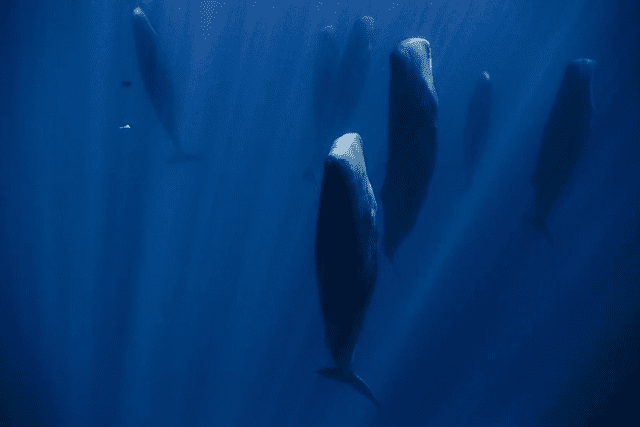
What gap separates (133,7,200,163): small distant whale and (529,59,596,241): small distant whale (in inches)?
124

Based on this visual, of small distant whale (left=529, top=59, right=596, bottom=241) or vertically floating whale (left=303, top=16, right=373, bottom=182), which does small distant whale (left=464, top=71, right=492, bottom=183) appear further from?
vertically floating whale (left=303, top=16, right=373, bottom=182)

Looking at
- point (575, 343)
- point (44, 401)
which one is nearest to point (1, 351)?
point (44, 401)

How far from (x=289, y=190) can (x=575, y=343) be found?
5.89 meters

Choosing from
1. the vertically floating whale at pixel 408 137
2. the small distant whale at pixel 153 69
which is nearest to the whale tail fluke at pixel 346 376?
the vertically floating whale at pixel 408 137

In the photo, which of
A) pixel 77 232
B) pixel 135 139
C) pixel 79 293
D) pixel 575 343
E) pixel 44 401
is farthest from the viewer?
pixel 135 139

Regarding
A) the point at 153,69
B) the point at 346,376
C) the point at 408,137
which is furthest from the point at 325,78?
the point at 346,376

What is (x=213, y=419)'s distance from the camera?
21.1 ft

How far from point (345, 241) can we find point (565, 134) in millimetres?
1978

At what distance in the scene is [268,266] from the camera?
24.6 feet

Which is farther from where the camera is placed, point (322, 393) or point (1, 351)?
point (322, 393)

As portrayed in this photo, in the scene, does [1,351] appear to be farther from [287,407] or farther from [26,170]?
[287,407]

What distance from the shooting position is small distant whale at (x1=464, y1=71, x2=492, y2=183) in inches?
127

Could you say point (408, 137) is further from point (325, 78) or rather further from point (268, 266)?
point (268, 266)

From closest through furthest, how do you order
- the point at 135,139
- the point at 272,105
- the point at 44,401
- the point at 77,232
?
the point at 44,401, the point at 77,232, the point at 135,139, the point at 272,105
